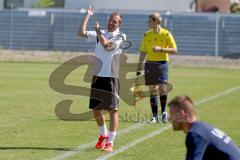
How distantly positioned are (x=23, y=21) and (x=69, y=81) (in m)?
24.3

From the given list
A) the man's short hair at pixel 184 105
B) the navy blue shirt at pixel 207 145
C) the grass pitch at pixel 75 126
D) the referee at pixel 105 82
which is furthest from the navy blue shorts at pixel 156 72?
the man's short hair at pixel 184 105

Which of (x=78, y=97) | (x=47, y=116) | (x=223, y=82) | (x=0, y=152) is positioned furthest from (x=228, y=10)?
(x=0, y=152)

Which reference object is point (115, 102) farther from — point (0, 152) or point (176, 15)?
point (176, 15)

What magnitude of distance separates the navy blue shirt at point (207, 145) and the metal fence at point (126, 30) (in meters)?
39.0

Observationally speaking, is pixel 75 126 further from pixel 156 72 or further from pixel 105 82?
pixel 105 82

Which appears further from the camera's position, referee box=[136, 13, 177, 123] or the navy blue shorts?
the navy blue shorts

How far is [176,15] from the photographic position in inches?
1839

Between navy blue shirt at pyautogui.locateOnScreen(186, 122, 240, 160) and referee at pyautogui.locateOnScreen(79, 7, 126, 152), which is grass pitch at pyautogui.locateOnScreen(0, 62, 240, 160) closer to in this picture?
referee at pyautogui.locateOnScreen(79, 7, 126, 152)

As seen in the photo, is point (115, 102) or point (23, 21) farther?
point (23, 21)

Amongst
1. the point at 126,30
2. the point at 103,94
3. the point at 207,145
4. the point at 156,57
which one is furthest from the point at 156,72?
the point at 126,30

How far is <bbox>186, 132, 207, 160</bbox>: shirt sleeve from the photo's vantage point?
21.2ft

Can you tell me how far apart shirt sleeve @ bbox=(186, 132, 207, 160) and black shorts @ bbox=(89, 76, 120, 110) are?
16.8 feet

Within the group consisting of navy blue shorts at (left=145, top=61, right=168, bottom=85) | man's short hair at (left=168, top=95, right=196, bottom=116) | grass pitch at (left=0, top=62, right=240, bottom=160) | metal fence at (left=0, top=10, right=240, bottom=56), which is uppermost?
man's short hair at (left=168, top=95, right=196, bottom=116)

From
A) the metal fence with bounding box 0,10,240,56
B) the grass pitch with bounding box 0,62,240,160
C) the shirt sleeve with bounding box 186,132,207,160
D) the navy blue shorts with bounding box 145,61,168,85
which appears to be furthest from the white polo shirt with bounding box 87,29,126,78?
the metal fence with bounding box 0,10,240,56
